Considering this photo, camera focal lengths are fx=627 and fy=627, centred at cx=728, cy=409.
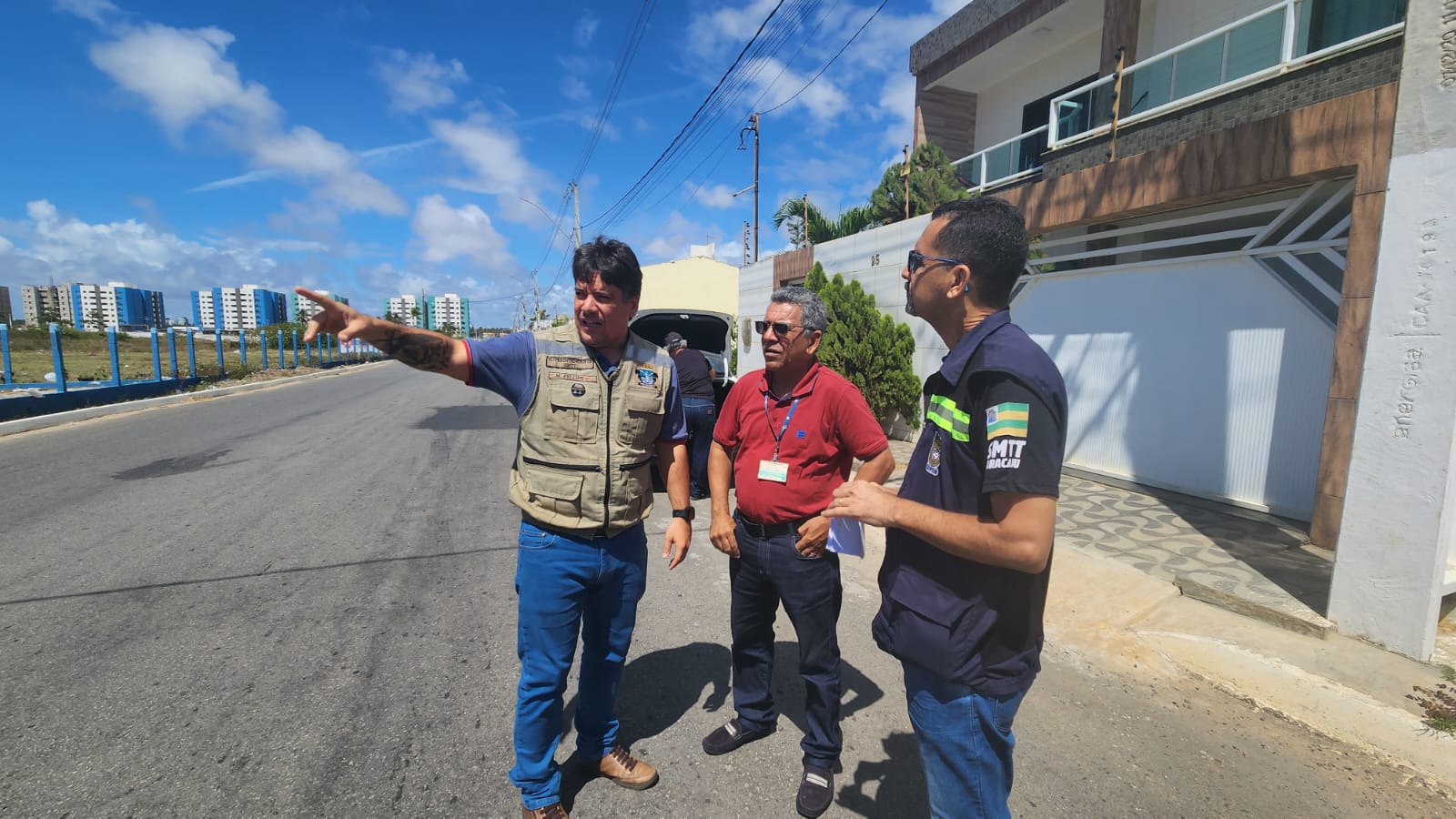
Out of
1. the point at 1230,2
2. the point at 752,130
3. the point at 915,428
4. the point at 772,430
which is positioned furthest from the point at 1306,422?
the point at 752,130

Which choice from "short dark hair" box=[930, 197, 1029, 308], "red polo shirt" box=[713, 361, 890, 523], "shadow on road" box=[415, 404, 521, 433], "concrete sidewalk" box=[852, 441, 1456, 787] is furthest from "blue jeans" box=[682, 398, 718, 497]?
"shadow on road" box=[415, 404, 521, 433]

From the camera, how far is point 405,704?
2.74m

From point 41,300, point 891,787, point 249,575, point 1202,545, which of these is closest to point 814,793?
point 891,787

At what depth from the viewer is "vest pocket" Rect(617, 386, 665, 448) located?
2211 millimetres

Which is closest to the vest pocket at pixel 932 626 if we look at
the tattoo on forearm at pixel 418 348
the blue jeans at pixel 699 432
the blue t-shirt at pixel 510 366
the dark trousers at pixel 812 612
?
the dark trousers at pixel 812 612

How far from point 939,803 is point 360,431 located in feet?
35.8

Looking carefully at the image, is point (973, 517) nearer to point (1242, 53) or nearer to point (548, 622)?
point (548, 622)

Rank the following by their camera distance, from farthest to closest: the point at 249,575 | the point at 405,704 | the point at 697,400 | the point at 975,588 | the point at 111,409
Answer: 1. the point at 111,409
2. the point at 697,400
3. the point at 249,575
4. the point at 405,704
5. the point at 975,588

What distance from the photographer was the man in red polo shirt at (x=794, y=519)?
237cm

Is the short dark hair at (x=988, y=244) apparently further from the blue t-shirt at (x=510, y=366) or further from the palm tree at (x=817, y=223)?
the palm tree at (x=817, y=223)

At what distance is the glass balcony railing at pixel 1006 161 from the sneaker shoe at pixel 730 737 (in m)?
9.87

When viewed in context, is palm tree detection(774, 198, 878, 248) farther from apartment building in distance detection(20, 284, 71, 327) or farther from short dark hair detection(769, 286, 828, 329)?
apartment building in distance detection(20, 284, 71, 327)

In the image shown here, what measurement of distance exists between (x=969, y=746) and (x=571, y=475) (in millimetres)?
1391

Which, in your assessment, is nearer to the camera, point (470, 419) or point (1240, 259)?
point (1240, 259)
